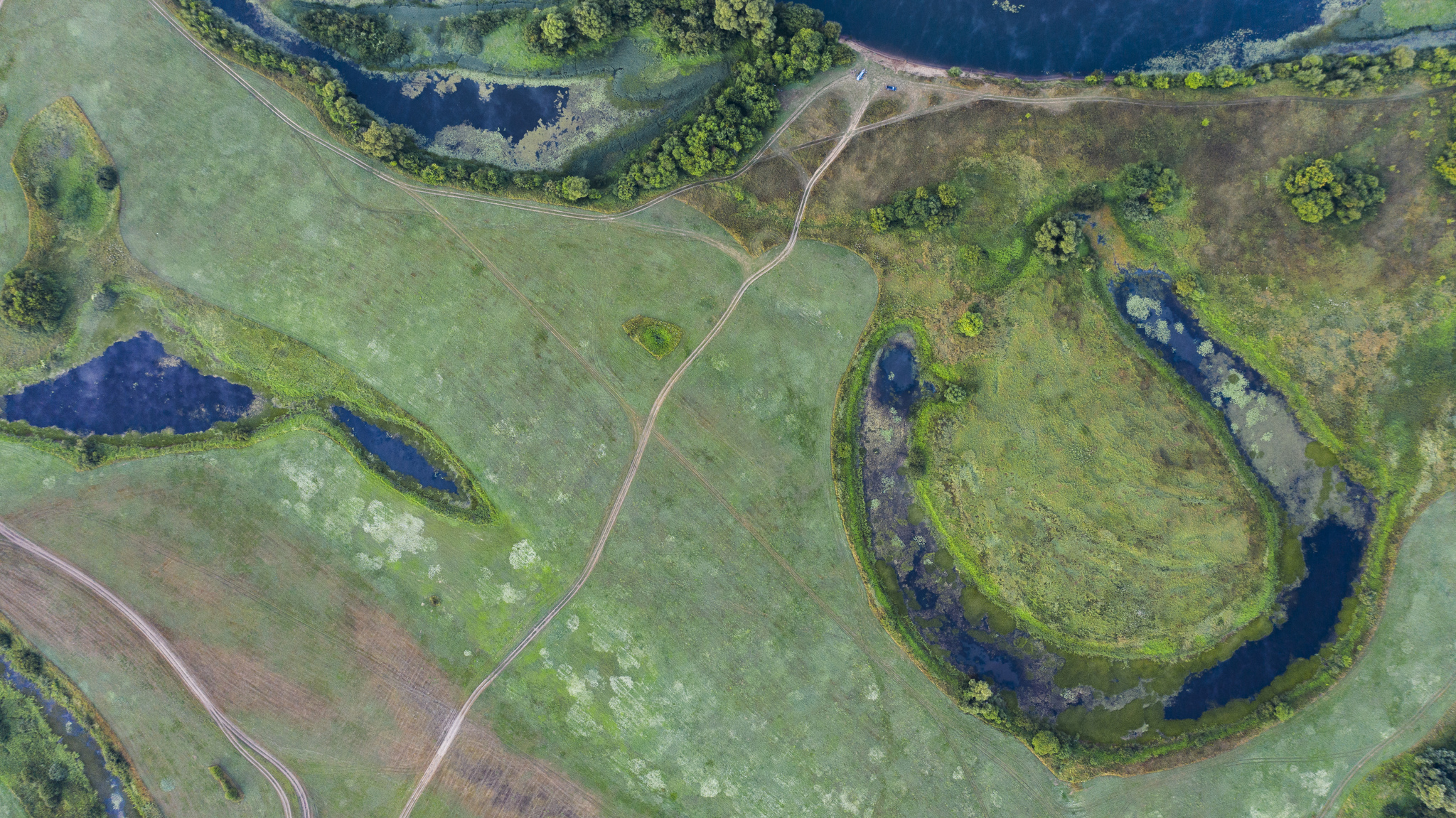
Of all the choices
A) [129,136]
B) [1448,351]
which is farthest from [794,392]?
[129,136]

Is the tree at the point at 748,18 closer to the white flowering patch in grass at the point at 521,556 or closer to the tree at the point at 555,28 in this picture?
the tree at the point at 555,28

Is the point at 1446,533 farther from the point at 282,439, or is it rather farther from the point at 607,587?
the point at 282,439

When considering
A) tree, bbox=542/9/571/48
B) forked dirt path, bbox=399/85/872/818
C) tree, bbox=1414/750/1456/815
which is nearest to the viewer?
tree, bbox=1414/750/1456/815

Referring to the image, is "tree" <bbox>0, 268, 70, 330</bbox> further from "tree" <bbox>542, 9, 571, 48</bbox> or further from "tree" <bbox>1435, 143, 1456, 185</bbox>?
"tree" <bbox>1435, 143, 1456, 185</bbox>

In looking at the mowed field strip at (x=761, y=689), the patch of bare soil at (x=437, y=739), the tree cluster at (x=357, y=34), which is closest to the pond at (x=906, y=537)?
the mowed field strip at (x=761, y=689)

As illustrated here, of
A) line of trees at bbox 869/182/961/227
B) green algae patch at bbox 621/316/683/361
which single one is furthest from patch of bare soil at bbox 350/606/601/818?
line of trees at bbox 869/182/961/227


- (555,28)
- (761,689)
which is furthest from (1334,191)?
(555,28)
